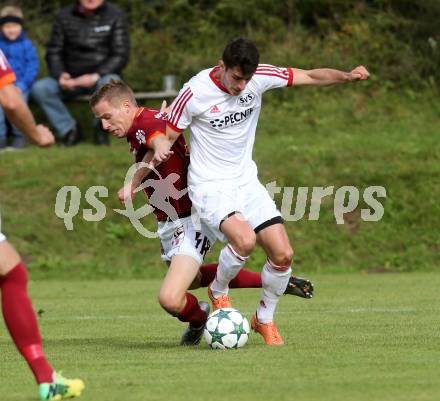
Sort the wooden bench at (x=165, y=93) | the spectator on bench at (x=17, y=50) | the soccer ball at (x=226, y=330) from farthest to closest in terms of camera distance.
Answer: the wooden bench at (x=165, y=93)
the spectator on bench at (x=17, y=50)
the soccer ball at (x=226, y=330)

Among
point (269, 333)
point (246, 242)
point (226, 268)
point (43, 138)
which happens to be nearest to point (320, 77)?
point (246, 242)

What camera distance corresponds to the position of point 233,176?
28.3 feet

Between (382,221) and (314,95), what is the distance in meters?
4.45

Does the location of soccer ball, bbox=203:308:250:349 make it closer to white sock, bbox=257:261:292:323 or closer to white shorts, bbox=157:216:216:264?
white sock, bbox=257:261:292:323

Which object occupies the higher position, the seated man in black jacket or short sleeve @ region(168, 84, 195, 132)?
short sleeve @ region(168, 84, 195, 132)

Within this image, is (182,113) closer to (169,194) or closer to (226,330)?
(169,194)

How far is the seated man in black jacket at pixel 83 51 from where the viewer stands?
18.1m

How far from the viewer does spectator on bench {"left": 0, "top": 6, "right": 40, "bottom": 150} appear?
701 inches

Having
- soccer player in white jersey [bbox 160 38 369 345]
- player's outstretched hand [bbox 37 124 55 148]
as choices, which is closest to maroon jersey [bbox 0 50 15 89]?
player's outstretched hand [bbox 37 124 55 148]

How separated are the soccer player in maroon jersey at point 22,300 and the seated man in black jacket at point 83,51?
11907 millimetres

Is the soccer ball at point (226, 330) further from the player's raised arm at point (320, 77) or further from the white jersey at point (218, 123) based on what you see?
the player's raised arm at point (320, 77)

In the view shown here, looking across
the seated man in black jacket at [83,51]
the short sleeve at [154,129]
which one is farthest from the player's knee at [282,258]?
the seated man in black jacket at [83,51]

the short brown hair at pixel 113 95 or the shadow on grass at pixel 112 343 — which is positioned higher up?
the short brown hair at pixel 113 95

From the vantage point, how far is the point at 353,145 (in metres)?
18.6
